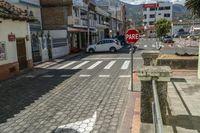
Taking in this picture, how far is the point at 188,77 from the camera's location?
12547 millimetres

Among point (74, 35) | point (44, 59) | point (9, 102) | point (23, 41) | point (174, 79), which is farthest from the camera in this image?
point (74, 35)

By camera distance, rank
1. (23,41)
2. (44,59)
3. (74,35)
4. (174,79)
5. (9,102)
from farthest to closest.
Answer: (74,35), (44,59), (23,41), (174,79), (9,102)

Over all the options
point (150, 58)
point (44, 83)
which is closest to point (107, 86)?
point (150, 58)

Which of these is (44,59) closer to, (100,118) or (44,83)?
(44,83)

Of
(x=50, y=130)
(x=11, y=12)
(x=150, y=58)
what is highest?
(x=11, y=12)

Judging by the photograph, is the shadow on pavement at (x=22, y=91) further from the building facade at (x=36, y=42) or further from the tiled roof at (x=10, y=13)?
the building facade at (x=36, y=42)

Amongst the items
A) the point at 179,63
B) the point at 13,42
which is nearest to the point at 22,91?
the point at 13,42

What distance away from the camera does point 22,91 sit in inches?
470

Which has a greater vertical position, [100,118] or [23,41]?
[23,41]

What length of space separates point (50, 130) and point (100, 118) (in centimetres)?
150

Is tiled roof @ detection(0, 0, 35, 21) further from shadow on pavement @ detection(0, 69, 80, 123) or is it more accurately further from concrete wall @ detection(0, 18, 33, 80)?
shadow on pavement @ detection(0, 69, 80, 123)

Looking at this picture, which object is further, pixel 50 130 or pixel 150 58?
pixel 150 58

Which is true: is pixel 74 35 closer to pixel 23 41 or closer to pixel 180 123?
pixel 23 41

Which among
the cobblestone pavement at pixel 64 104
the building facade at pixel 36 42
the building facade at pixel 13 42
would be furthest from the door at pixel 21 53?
the building facade at pixel 36 42
